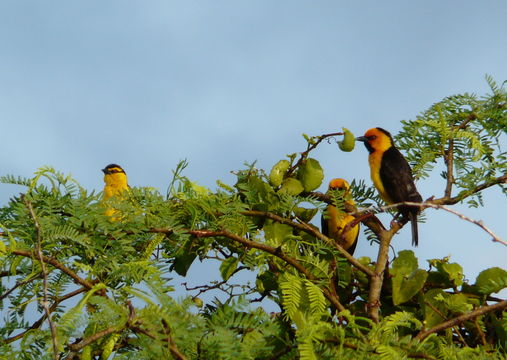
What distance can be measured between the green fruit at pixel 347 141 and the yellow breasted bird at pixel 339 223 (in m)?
0.17

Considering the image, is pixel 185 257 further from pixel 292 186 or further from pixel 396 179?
pixel 396 179

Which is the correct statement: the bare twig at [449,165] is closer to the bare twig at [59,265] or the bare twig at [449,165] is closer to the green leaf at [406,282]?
the green leaf at [406,282]

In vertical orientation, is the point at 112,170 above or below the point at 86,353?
above

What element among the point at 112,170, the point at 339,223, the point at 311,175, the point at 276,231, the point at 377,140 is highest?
the point at 112,170

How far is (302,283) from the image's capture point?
226 cm

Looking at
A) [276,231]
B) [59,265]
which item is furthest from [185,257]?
[59,265]

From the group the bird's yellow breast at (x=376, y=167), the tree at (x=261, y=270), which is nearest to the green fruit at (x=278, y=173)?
the tree at (x=261, y=270)

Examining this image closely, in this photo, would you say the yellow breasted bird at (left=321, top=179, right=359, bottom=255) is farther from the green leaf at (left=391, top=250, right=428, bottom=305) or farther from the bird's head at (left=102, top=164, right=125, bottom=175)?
the bird's head at (left=102, top=164, right=125, bottom=175)

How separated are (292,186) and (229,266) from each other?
42 centimetres

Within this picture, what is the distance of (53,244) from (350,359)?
3.15ft

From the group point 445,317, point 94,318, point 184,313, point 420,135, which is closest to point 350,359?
point 184,313

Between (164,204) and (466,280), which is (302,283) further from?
(466,280)

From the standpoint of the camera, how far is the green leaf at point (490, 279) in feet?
8.37

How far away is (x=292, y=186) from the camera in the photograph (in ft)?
8.73
